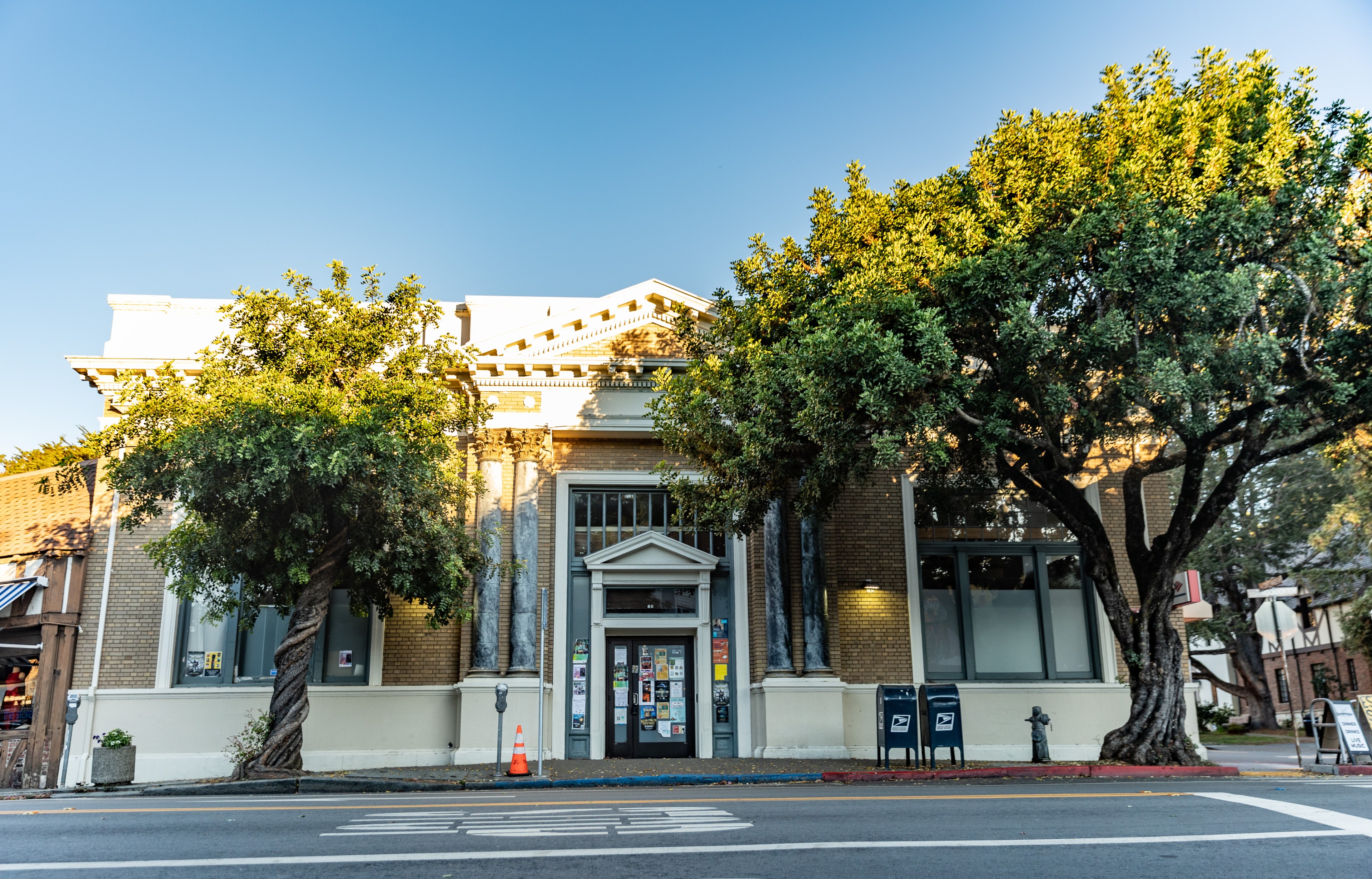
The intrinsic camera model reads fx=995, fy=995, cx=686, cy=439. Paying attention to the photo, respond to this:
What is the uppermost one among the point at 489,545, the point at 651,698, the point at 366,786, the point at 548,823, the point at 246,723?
the point at 489,545

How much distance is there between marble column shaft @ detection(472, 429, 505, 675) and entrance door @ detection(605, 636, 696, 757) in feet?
7.16

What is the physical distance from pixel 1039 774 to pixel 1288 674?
42763 mm

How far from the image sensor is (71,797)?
13.2m

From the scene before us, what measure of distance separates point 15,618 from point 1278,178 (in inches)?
833

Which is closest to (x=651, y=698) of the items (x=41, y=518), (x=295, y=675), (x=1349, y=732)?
(x=295, y=675)

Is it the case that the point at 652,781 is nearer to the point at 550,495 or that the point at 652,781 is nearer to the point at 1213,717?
the point at 550,495

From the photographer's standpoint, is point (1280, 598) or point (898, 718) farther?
point (1280, 598)

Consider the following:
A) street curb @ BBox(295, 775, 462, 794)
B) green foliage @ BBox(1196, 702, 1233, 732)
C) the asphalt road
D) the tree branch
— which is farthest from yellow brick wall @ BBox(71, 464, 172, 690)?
the tree branch

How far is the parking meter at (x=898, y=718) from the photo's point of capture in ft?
49.9

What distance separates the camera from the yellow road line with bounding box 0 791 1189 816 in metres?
10.2

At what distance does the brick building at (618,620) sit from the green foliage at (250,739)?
212 millimetres

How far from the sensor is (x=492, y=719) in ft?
57.7

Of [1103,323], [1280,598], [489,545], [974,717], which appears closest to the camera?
[1103,323]

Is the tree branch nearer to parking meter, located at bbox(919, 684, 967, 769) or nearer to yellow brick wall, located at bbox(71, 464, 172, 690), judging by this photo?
parking meter, located at bbox(919, 684, 967, 769)
